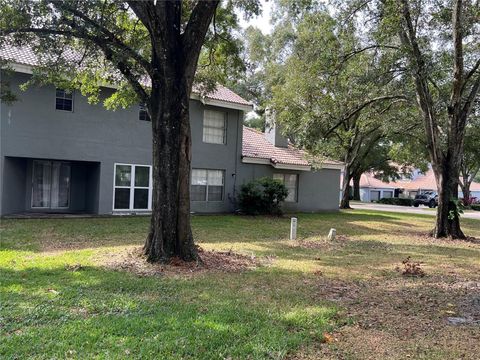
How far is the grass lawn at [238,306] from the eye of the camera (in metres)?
4.22

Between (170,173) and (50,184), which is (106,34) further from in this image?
(50,184)

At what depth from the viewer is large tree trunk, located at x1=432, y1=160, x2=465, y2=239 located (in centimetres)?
1484

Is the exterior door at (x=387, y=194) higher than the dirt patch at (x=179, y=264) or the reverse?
higher

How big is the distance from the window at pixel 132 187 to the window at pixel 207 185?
7.24ft

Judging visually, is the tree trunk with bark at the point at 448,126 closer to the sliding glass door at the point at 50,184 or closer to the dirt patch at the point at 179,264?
the dirt patch at the point at 179,264

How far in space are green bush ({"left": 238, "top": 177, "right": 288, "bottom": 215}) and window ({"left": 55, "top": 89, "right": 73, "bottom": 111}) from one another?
330 inches

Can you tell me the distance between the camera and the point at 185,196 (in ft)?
27.9

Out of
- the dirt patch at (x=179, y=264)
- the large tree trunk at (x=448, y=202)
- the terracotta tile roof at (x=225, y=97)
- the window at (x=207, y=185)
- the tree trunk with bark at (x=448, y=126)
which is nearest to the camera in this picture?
the dirt patch at (x=179, y=264)

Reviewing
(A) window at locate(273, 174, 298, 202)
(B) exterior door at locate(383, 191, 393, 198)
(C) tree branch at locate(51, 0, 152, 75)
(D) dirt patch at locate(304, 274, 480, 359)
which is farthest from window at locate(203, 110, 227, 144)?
(B) exterior door at locate(383, 191, 393, 198)

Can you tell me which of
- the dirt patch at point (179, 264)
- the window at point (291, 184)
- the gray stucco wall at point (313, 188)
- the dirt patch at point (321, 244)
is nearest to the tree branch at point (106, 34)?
the dirt patch at point (179, 264)

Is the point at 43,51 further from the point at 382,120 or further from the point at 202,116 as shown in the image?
the point at 382,120

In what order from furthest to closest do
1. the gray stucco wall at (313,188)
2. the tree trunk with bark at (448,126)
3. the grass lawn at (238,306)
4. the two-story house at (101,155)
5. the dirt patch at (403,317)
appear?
the gray stucco wall at (313,188)
the two-story house at (101,155)
the tree trunk with bark at (448,126)
the dirt patch at (403,317)
the grass lawn at (238,306)

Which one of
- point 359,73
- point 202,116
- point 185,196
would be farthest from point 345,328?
point 202,116

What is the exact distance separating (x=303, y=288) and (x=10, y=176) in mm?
12767
